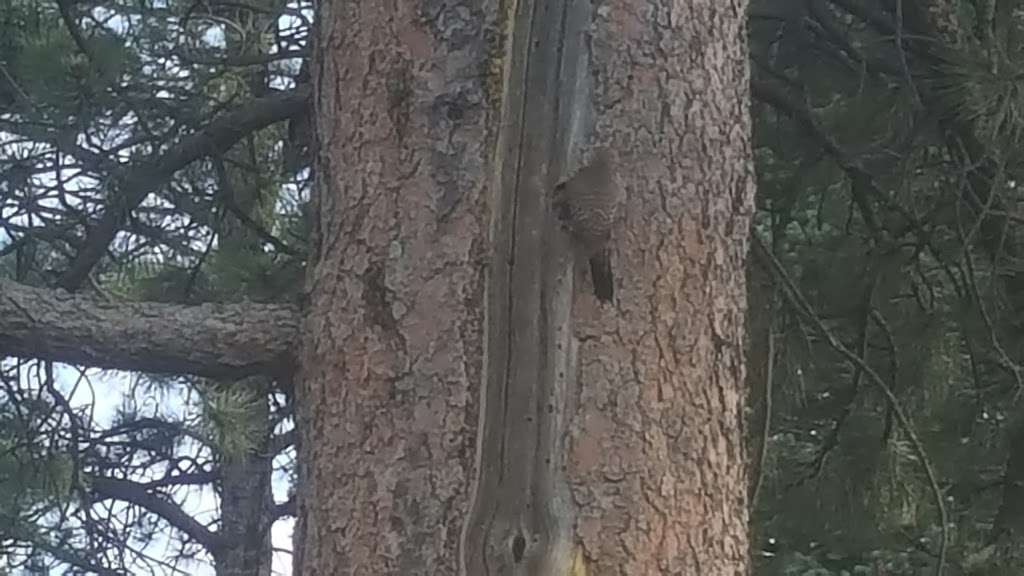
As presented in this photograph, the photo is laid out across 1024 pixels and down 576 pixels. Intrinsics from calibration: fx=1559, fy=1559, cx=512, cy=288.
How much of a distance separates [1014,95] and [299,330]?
118cm

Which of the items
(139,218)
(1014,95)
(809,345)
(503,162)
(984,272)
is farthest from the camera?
(139,218)

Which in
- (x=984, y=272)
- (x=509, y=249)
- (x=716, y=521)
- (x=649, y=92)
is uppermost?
(x=984, y=272)

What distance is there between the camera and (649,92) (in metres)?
1.11

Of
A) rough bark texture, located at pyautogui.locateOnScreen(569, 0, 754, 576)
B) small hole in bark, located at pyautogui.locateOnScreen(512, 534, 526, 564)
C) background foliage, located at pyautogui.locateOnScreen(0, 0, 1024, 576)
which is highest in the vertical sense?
background foliage, located at pyautogui.locateOnScreen(0, 0, 1024, 576)

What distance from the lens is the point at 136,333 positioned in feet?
4.22

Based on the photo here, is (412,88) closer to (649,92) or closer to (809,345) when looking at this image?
(649,92)

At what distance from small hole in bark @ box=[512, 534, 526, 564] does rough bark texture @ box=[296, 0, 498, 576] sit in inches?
9.3

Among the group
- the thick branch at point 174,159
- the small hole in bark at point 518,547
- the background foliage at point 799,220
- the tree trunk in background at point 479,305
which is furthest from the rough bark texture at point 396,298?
the thick branch at point 174,159

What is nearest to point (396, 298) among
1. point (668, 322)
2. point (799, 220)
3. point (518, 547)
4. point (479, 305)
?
point (479, 305)

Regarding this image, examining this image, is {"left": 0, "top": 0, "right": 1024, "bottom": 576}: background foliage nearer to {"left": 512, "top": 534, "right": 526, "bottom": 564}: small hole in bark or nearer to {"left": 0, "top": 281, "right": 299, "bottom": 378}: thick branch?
{"left": 0, "top": 281, "right": 299, "bottom": 378}: thick branch

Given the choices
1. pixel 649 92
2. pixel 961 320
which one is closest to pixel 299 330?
pixel 649 92

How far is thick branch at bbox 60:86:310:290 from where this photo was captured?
2459 millimetres

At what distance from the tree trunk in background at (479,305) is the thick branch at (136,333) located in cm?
10

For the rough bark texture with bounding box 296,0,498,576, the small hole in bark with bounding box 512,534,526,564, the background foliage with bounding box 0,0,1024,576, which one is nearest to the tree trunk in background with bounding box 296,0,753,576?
the rough bark texture with bounding box 296,0,498,576
